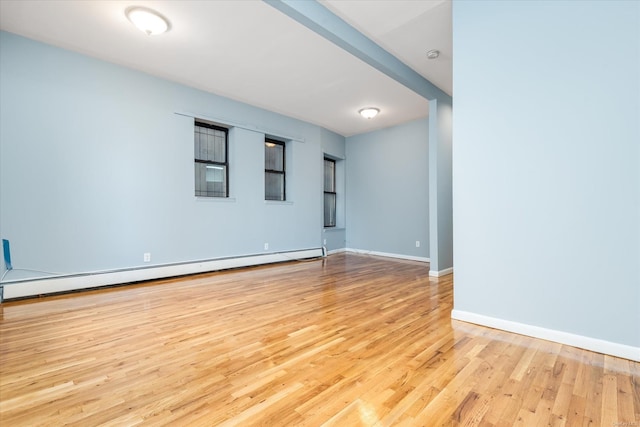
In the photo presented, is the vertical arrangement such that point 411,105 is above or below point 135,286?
above

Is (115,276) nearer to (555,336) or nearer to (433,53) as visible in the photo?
(555,336)

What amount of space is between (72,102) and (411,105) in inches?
195

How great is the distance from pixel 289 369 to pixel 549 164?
2366 millimetres

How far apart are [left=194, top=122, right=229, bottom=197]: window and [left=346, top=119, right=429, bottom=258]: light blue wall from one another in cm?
322

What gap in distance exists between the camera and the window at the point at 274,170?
589 centimetres

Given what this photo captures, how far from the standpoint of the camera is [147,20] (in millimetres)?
2850

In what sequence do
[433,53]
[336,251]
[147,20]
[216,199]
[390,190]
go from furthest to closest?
[336,251] < [390,190] < [216,199] < [433,53] < [147,20]

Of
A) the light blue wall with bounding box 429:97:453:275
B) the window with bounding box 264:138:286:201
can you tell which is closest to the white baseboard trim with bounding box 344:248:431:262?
the light blue wall with bounding box 429:97:453:275

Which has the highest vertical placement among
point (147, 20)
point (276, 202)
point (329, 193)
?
point (147, 20)

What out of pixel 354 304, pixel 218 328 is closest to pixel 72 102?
pixel 218 328

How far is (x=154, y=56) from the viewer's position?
12.0ft

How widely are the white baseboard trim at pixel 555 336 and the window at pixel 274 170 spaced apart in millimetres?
4201

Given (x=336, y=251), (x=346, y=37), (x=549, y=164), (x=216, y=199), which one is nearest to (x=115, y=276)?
(x=216, y=199)

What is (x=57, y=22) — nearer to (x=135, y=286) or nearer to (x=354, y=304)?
(x=135, y=286)
